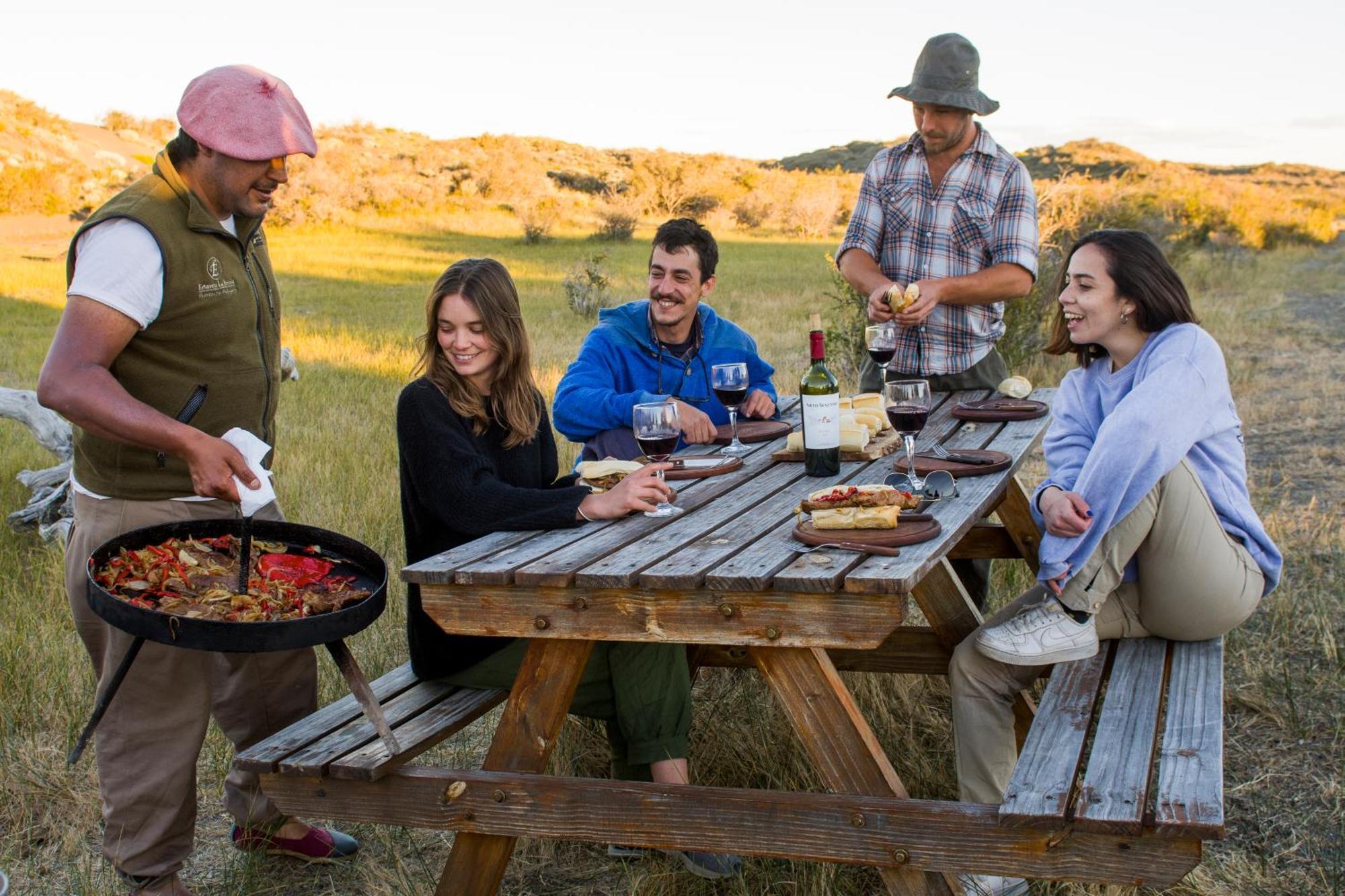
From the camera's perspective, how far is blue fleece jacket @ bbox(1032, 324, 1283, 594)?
295 centimetres

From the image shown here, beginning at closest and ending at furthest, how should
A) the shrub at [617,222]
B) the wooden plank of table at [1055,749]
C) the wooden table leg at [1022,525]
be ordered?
the wooden plank of table at [1055,749], the wooden table leg at [1022,525], the shrub at [617,222]

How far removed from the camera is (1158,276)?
126 inches

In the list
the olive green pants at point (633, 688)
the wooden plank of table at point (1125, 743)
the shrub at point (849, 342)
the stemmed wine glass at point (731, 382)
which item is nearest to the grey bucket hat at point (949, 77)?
the stemmed wine glass at point (731, 382)

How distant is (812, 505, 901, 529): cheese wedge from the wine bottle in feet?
1.58

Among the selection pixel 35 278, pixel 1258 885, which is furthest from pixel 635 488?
pixel 35 278

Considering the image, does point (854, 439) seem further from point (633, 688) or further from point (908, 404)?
point (633, 688)

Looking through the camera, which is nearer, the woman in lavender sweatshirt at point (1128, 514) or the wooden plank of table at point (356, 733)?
the wooden plank of table at point (356, 733)

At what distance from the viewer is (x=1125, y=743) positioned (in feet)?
8.52

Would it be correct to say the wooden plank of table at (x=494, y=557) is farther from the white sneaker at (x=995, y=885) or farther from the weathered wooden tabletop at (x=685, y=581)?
the white sneaker at (x=995, y=885)

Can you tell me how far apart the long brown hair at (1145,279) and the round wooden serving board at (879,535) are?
97cm

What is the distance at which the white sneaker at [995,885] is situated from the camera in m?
2.97

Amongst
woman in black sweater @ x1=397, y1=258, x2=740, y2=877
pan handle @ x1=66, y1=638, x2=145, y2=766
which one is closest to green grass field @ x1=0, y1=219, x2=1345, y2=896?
woman in black sweater @ x1=397, y1=258, x2=740, y2=877

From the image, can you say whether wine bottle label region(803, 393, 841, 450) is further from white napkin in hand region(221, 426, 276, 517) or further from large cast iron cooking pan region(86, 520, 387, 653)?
white napkin in hand region(221, 426, 276, 517)

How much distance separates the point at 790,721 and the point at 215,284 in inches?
71.9
